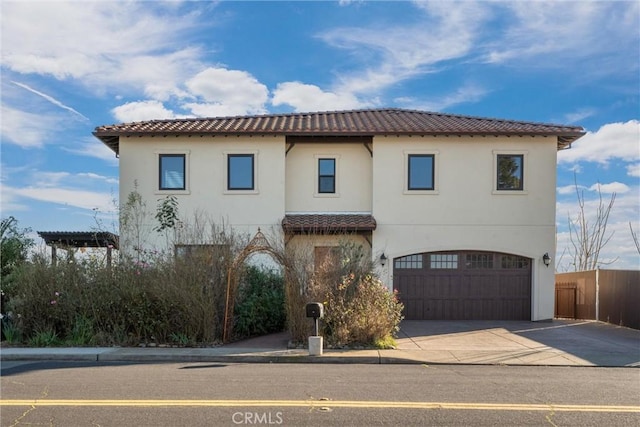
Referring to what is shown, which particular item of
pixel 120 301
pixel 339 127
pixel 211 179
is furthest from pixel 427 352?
pixel 211 179

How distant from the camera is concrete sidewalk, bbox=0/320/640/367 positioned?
38.3 ft

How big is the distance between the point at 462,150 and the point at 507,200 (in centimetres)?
241

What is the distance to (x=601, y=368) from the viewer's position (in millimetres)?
11117

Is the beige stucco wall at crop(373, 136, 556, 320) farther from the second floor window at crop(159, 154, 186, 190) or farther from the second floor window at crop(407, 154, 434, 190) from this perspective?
the second floor window at crop(159, 154, 186, 190)

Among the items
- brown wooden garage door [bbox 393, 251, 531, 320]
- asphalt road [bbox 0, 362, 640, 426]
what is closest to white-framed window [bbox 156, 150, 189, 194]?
brown wooden garage door [bbox 393, 251, 531, 320]

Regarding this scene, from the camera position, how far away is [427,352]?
12523 millimetres

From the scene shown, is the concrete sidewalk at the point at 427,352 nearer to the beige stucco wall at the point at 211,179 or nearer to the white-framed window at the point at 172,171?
the beige stucco wall at the point at 211,179

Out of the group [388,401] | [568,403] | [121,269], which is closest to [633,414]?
[568,403]

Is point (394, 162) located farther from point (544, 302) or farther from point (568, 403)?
point (568, 403)

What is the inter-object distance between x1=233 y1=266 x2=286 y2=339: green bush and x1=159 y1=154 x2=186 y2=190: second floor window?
6.27m

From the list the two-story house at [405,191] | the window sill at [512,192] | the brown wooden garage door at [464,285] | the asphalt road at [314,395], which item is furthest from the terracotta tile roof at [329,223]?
the asphalt road at [314,395]

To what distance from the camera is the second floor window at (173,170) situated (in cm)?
2009

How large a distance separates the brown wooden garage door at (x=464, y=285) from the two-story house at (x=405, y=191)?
0.12 ft

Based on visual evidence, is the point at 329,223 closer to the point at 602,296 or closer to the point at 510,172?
the point at 510,172
